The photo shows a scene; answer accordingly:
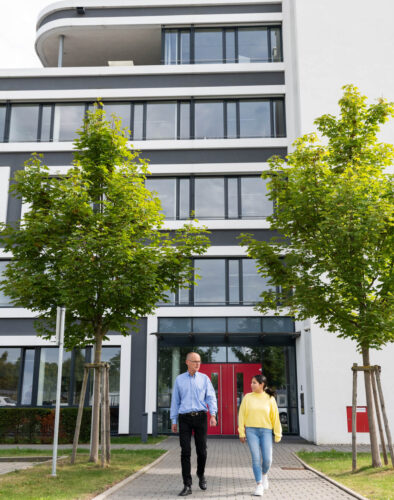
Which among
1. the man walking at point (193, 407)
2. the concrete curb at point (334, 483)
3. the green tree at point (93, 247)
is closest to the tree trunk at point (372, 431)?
the concrete curb at point (334, 483)

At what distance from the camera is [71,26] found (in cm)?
2394

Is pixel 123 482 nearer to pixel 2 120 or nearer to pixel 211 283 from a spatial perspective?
pixel 211 283

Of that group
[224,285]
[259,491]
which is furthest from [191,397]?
[224,285]

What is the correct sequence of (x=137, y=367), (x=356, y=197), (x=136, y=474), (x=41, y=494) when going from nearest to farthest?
(x=41, y=494) < (x=136, y=474) < (x=356, y=197) < (x=137, y=367)

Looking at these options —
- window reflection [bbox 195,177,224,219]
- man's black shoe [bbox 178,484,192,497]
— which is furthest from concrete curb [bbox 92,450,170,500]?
window reflection [bbox 195,177,224,219]

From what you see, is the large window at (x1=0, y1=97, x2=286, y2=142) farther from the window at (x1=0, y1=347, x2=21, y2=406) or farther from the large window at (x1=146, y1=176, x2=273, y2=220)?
the window at (x1=0, y1=347, x2=21, y2=406)

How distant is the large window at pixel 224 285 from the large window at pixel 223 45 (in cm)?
867

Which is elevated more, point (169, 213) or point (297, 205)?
point (169, 213)

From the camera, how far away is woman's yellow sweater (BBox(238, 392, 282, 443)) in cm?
814

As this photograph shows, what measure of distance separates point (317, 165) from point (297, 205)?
1082 mm

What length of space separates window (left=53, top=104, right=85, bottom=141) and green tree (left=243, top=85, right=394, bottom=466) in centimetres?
1242

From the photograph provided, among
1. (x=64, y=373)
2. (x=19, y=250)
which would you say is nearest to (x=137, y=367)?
(x=64, y=373)

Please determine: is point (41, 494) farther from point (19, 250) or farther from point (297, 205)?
point (297, 205)

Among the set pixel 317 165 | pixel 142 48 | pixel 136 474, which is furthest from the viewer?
pixel 142 48
